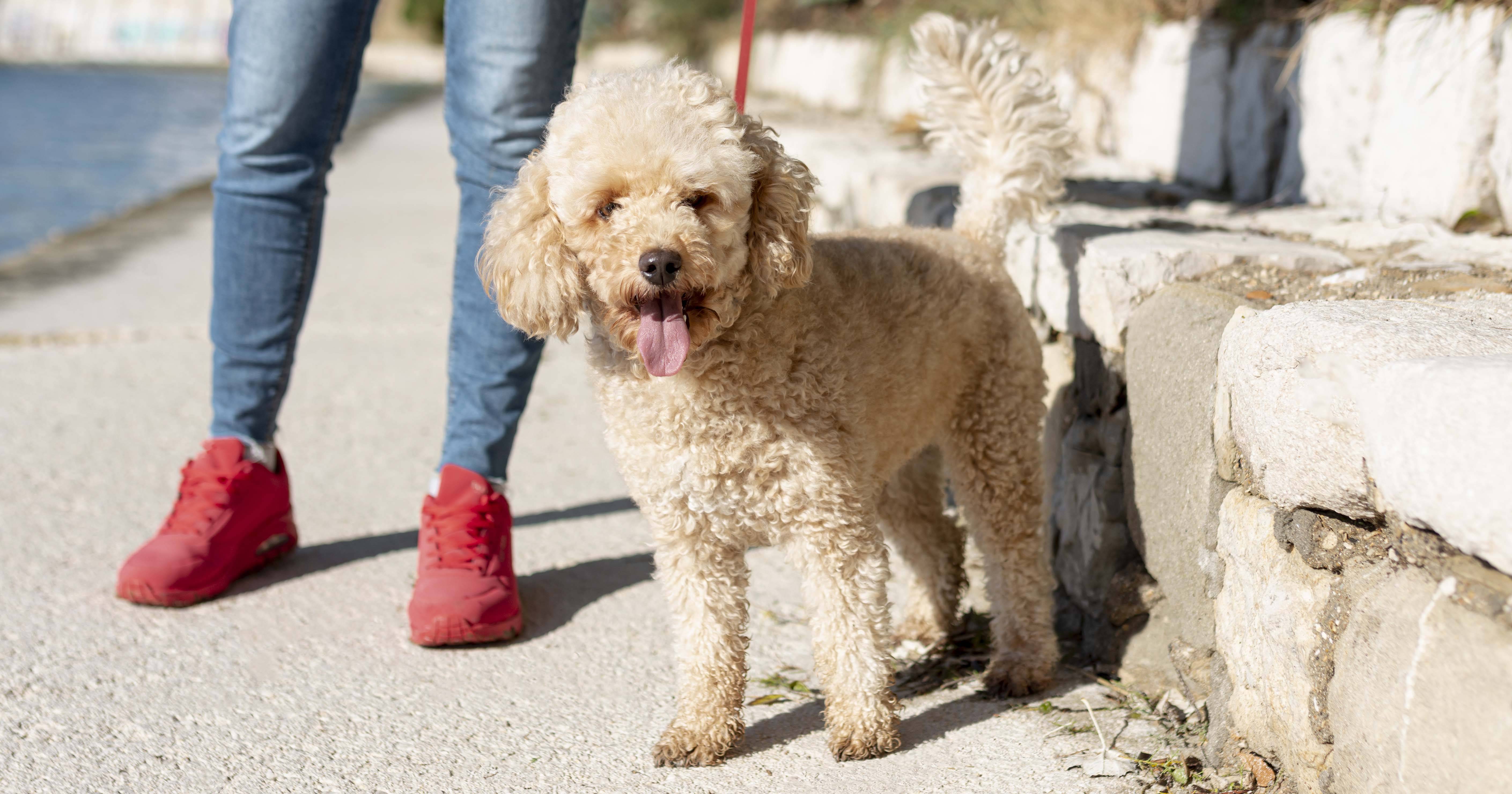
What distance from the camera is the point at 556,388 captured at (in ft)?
16.5

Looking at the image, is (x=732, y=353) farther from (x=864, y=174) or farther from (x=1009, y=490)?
(x=864, y=174)

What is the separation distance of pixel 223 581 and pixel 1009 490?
194cm

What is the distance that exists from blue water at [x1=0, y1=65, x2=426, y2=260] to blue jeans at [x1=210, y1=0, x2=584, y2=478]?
441 cm

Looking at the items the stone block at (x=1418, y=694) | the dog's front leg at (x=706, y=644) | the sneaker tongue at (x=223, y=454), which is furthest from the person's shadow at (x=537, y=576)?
the stone block at (x=1418, y=694)

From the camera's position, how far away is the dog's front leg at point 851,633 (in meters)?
2.25

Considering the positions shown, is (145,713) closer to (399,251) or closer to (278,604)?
(278,604)

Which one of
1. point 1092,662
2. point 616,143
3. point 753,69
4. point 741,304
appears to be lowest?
point 1092,662

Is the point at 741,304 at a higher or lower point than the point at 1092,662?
higher

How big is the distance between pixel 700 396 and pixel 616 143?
475mm

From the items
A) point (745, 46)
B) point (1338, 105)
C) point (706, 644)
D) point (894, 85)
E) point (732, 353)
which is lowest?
point (706, 644)

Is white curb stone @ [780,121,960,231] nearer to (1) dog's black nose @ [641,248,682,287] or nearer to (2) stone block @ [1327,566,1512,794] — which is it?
(1) dog's black nose @ [641,248,682,287]

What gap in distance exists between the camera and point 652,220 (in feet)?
6.81

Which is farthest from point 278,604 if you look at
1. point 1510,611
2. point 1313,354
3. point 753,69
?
point 753,69

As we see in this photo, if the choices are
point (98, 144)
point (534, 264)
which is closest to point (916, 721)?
point (534, 264)
